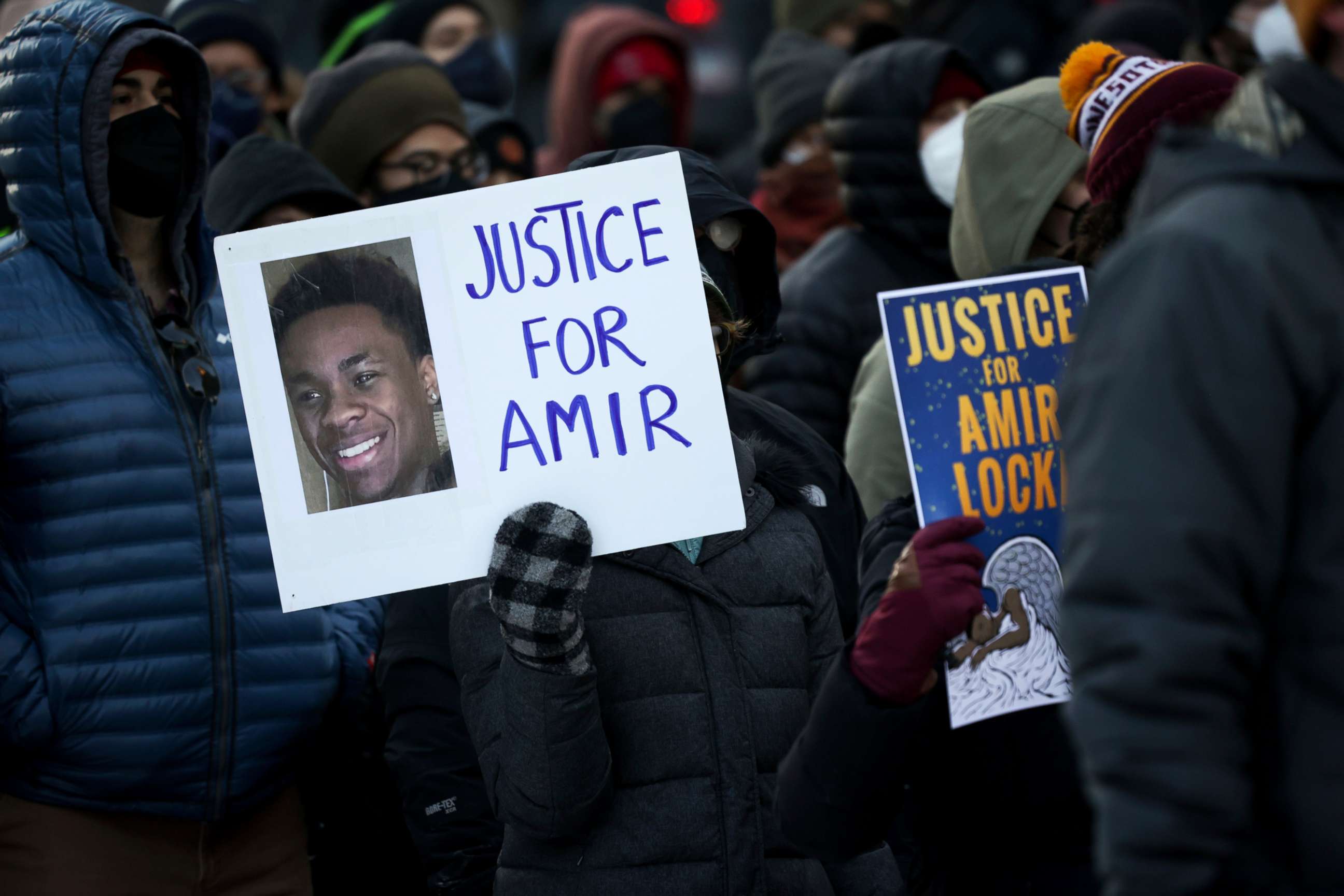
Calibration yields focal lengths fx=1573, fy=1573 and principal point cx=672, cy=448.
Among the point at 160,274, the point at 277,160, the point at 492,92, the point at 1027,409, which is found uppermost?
the point at 492,92

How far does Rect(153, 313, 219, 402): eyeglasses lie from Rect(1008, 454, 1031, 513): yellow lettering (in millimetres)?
1635

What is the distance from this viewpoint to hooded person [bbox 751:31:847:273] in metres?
5.53

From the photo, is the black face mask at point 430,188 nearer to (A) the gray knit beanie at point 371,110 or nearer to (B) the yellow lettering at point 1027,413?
(A) the gray knit beanie at point 371,110

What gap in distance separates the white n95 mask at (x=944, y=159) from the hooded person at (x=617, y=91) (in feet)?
6.05

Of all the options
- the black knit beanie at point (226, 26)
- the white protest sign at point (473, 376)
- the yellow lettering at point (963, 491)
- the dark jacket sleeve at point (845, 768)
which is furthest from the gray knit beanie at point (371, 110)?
the dark jacket sleeve at point (845, 768)

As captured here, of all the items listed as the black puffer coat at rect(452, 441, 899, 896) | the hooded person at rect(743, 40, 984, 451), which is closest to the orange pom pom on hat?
the black puffer coat at rect(452, 441, 899, 896)

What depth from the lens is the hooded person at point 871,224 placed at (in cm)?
412

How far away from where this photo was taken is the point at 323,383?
2.35 m

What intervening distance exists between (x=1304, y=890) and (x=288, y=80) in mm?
5477

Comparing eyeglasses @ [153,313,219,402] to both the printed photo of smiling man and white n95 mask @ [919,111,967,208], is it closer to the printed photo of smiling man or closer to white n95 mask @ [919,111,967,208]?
the printed photo of smiling man

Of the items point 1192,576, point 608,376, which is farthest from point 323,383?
point 1192,576

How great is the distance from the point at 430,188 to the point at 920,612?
285 centimetres

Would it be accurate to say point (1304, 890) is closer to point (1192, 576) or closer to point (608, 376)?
point (1192, 576)

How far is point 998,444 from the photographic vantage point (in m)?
2.22
